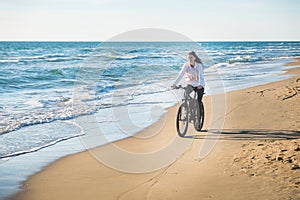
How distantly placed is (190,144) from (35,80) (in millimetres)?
16978

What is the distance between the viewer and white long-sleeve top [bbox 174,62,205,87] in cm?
757

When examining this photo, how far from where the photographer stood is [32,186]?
4.95 meters

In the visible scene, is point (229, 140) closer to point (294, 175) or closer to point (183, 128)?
point (183, 128)

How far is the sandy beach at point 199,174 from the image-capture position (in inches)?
172

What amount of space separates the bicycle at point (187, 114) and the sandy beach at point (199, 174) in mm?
223

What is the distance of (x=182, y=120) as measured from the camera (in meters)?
7.62

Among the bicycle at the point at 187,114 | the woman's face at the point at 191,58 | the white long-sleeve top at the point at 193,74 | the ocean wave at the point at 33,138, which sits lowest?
the ocean wave at the point at 33,138

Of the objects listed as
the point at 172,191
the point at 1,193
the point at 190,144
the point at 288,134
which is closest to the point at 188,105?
the point at 190,144

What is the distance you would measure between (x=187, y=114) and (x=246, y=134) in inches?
49.8

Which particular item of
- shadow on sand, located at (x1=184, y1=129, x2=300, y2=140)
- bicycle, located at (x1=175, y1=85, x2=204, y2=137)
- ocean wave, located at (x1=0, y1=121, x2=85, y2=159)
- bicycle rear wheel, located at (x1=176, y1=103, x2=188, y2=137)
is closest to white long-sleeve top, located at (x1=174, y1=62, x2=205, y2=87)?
bicycle, located at (x1=175, y1=85, x2=204, y2=137)

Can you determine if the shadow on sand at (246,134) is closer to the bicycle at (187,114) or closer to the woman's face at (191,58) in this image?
the bicycle at (187,114)

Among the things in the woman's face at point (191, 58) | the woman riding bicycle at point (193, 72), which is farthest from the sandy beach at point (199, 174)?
the woman's face at point (191, 58)

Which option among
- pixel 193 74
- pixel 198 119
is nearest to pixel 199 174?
pixel 198 119

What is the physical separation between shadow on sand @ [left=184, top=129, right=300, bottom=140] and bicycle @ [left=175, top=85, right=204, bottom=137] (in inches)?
7.8
